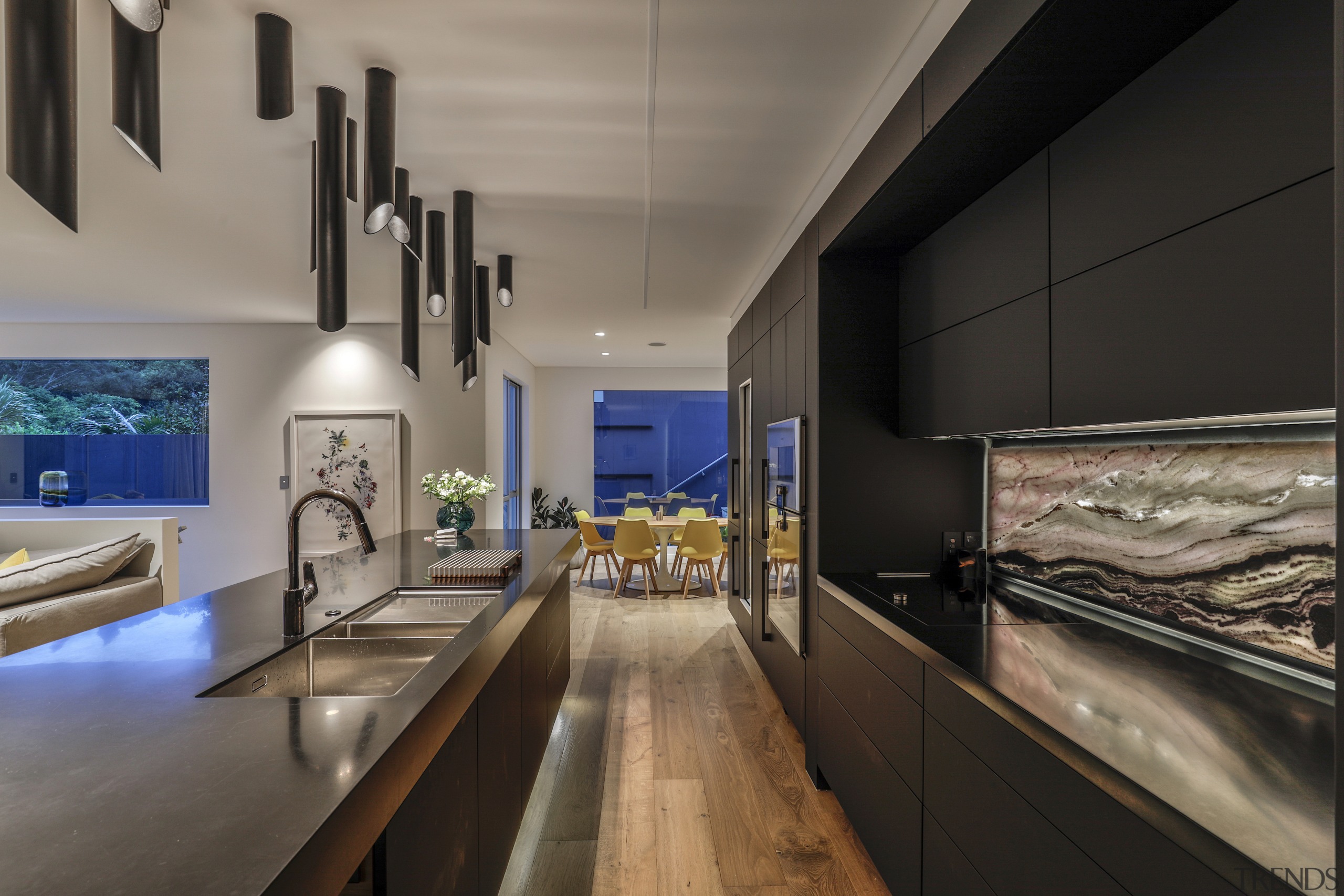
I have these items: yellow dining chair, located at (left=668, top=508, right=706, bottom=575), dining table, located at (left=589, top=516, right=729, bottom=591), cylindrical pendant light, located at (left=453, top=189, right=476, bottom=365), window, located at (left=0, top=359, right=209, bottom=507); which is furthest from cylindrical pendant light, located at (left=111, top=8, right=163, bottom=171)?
yellow dining chair, located at (left=668, top=508, right=706, bottom=575)

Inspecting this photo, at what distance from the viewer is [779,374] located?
3.33 metres

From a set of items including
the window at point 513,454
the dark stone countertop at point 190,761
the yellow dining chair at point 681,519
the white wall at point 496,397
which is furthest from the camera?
the window at point 513,454

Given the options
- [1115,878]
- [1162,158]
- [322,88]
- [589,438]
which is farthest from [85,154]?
[589,438]

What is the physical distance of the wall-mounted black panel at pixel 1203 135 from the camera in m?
1.02

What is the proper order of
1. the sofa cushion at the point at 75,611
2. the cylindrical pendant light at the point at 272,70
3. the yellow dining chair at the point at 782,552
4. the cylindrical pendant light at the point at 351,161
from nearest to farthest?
the cylindrical pendant light at the point at 272,70 → the cylindrical pendant light at the point at 351,161 → the sofa cushion at the point at 75,611 → the yellow dining chair at the point at 782,552

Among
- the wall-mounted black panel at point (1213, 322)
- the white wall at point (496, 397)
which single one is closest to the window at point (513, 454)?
the white wall at point (496, 397)

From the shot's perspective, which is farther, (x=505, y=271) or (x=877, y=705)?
(x=505, y=271)

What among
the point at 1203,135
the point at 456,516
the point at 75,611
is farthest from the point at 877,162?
the point at 75,611

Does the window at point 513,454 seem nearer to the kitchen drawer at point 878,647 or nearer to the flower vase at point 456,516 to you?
the flower vase at point 456,516

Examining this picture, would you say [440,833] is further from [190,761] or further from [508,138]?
[508,138]

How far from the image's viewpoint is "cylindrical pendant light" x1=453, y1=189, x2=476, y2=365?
2764mm

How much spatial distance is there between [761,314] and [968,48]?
2.42m

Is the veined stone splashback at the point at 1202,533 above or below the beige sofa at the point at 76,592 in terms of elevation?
above

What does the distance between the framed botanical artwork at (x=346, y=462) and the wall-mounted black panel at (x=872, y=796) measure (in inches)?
174
